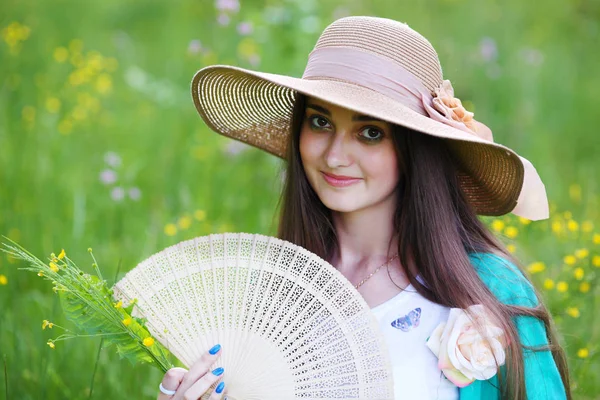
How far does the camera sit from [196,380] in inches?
73.9

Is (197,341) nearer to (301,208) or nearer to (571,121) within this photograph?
(301,208)

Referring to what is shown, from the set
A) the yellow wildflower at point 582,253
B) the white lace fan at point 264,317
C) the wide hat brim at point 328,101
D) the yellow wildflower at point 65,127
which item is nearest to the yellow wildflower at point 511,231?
the yellow wildflower at point 582,253

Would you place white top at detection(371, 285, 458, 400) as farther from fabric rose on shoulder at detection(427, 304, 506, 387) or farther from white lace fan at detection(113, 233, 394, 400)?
white lace fan at detection(113, 233, 394, 400)

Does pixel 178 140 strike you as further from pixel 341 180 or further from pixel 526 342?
pixel 526 342

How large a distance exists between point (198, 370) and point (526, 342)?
2.79ft

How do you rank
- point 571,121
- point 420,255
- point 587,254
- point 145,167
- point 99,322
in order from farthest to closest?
point 571,121 < point 145,167 < point 587,254 < point 420,255 < point 99,322

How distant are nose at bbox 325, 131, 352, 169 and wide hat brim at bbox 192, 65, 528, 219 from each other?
15 centimetres

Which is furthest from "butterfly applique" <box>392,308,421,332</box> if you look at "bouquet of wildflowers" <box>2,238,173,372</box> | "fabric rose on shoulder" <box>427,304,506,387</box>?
"bouquet of wildflowers" <box>2,238,173,372</box>

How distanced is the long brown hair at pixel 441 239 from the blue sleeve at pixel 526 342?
23mm

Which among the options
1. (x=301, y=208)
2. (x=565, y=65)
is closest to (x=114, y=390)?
(x=301, y=208)

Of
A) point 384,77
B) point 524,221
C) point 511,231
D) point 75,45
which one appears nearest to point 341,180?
point 384,77

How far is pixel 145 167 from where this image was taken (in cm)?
461

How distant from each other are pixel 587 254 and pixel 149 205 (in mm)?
2271

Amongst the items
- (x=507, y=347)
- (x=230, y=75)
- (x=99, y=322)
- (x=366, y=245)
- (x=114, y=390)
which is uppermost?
(x=230, y=75)
